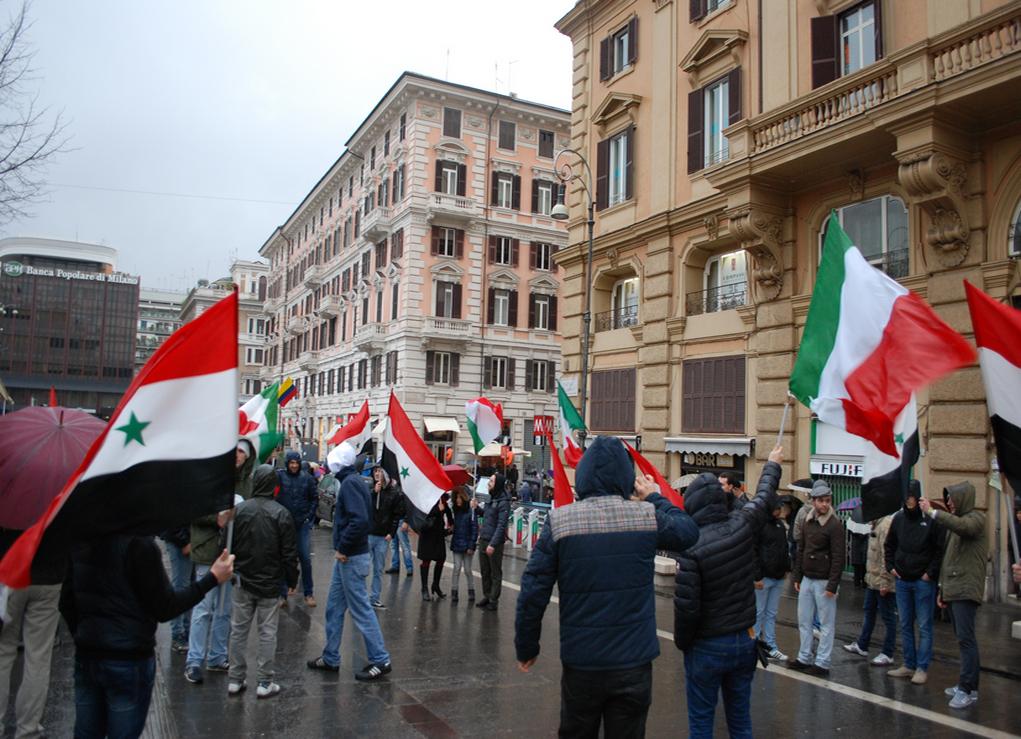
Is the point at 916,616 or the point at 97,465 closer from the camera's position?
the point at 97,465

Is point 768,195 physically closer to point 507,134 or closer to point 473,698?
point 473,698

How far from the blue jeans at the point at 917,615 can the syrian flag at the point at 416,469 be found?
4953mm

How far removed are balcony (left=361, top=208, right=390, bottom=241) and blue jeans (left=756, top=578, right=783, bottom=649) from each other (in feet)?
121

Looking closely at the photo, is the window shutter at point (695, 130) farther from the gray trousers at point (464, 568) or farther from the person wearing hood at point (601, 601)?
the person wearing hood at point (601, 601)

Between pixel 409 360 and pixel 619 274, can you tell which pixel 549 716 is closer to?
pixel 619 274

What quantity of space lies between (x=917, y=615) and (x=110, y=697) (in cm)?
752

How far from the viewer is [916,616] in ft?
27.5

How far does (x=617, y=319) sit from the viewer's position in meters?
22.1

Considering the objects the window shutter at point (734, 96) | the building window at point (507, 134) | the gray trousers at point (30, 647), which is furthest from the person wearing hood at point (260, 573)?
the building window at point (507, 134)

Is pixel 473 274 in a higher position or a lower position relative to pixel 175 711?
higher

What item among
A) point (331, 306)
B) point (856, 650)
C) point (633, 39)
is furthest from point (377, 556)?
point (331, 306)

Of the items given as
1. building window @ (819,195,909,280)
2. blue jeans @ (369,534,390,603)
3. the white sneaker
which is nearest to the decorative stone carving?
building window @ (819,195,909,280)

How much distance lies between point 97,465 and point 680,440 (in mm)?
16250

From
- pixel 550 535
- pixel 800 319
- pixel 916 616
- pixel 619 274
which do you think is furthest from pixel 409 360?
pixel 550 535
